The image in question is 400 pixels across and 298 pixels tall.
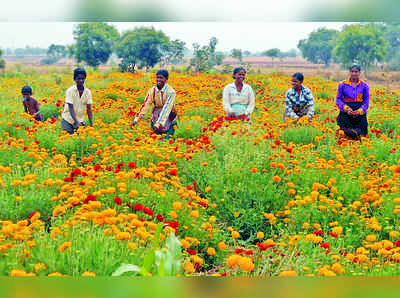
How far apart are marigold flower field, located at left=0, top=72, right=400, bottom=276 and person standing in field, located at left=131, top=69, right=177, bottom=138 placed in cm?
37

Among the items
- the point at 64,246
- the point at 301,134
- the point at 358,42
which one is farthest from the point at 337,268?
the point at 358,42

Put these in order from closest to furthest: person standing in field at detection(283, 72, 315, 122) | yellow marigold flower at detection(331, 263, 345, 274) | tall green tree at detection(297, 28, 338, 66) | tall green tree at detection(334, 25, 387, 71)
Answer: yellow marigold flower at detection(331, 263, 345, 274) → person standing in field at detection(283, 72, 315, 122) → tall green tree at detection(334, 25, 387, 71) → tall green tree at detection(297, 28, 338, 66)

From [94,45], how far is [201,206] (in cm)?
2845

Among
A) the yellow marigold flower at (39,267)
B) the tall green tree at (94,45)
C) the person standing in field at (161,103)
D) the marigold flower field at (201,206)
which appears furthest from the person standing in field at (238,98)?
the tall green tree at (94,45)

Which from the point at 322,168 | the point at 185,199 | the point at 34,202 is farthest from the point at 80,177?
the point at 322,168

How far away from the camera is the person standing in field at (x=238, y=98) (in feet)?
16.6

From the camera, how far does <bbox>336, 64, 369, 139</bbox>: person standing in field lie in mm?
4918

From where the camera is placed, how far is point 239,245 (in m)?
2.80

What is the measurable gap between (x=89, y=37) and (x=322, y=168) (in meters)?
28.8

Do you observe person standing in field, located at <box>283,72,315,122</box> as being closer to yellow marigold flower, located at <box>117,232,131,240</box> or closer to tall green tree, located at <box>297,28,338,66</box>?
yellow marigold flower, located at <box>117,232,131,240</box>

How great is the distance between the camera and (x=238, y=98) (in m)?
5.21

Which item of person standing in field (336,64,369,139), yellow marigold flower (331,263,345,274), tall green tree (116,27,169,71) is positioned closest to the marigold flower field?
yellow marigold flower (331,263,345,274)

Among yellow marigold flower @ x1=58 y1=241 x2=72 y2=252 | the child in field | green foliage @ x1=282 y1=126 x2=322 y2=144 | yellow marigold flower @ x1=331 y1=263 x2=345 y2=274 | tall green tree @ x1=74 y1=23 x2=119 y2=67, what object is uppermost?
tall green tree @ x1=74 y1=23 x2=119 y2=67

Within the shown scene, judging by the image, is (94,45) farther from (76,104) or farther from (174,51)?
(76,104)
